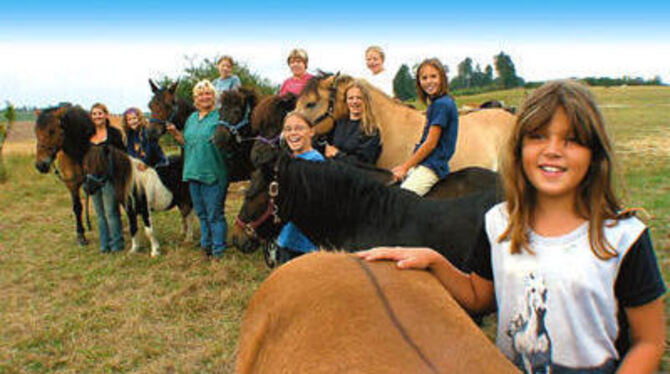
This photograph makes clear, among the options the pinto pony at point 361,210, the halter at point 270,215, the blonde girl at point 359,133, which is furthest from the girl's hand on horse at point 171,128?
the pinto pony at point 361,210

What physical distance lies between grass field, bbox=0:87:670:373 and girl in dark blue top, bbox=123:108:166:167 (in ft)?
5.00

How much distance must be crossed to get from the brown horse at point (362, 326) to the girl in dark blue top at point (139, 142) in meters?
6.22

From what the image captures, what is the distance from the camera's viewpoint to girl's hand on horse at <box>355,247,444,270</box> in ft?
5.18

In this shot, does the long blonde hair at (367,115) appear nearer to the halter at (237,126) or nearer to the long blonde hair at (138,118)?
the halter at (237,126)

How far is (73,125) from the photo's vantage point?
6801 millimetres

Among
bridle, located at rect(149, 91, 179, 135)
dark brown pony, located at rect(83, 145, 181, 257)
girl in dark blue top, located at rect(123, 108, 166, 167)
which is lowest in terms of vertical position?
dark brown pony, located at rect(83, 145, 181, 257)

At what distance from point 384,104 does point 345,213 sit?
6.76ft

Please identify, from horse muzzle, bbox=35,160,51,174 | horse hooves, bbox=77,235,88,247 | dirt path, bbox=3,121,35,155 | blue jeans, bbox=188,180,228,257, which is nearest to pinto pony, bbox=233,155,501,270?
blue jeans, bbox=188,180,228,257

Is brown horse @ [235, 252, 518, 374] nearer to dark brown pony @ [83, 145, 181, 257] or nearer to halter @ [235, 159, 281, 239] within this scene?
halter @ [235, 159, 281, 239]

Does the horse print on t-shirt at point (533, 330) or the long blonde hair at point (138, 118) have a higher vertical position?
the long blonde hair at point (138, 118)

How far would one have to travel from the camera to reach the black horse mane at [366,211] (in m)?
2.89

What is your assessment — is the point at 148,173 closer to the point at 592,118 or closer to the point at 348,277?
the point at 348,277

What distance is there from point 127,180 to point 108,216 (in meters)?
0.78

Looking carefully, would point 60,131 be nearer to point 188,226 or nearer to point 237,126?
point 188,226
